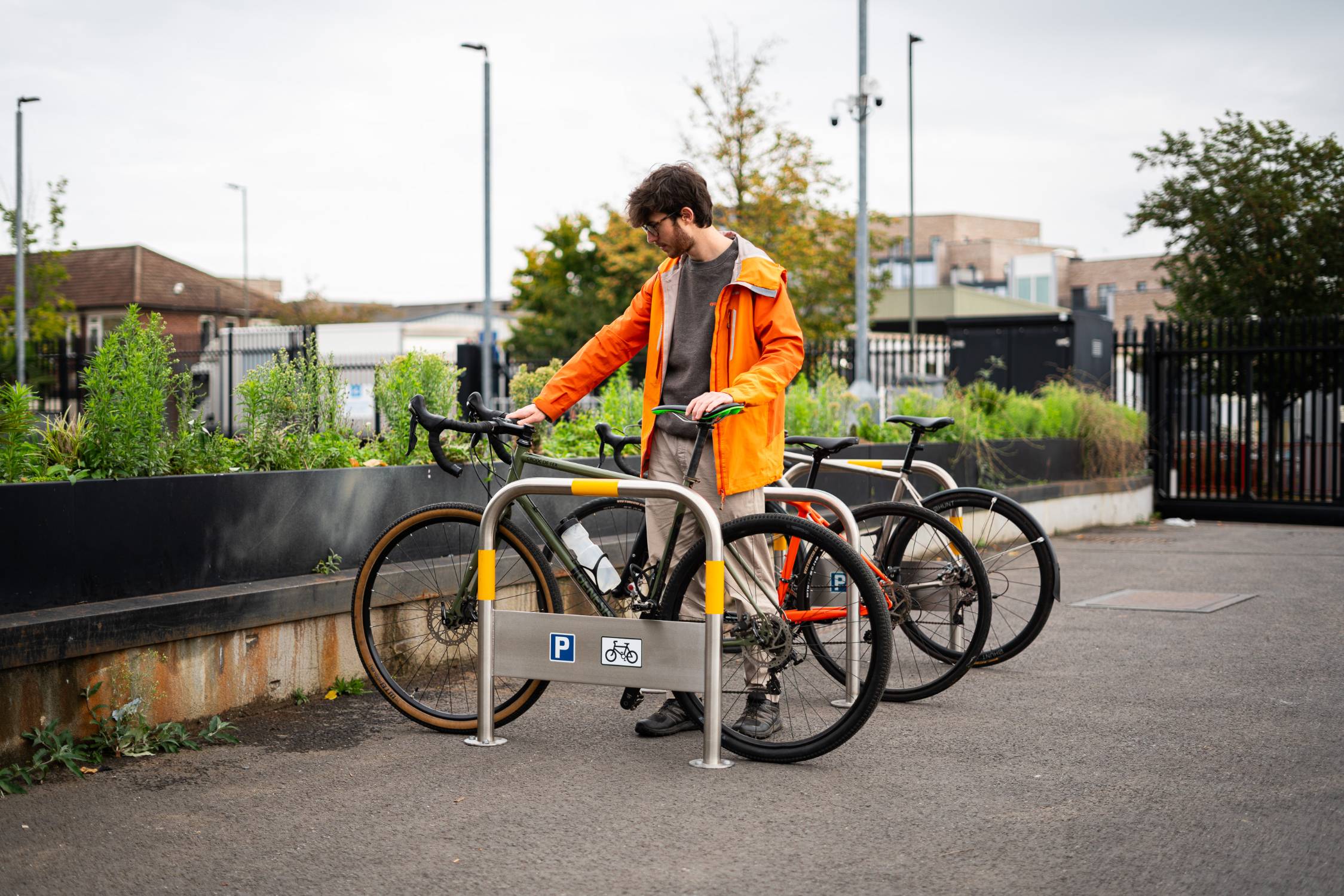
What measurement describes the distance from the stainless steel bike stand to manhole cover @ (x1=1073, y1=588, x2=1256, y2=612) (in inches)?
171

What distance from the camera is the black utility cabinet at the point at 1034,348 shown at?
16766mm

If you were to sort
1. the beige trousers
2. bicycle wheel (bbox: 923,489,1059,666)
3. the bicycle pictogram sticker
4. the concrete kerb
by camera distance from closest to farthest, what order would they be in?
1. the concrete kerb
2. the bicycle pictogram sticker
3. the beige trousers
4. bicycle wheel (bbox: 923,489,1059,666)

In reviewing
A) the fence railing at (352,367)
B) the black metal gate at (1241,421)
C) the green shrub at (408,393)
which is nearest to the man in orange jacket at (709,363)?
the green shrub at (408,393)

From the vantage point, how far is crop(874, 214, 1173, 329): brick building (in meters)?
83.3

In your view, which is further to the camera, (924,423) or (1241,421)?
(1241,421)

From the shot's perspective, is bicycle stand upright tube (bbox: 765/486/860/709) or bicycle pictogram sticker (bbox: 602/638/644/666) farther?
bicycle stand upright tube (bbox: 765/486/860/709)

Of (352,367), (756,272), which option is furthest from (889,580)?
(352,367)

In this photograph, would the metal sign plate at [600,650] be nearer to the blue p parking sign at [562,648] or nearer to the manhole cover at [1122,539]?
the blue p parking sign at [562,648]

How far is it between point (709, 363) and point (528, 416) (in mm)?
684

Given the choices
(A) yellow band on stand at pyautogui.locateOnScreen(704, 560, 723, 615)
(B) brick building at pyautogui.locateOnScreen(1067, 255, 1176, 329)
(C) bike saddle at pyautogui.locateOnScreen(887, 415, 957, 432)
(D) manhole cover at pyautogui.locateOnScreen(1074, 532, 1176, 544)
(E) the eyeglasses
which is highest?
(B) brick building at pyautogui.locateOnScreen(1067, 255, 1176, 329)

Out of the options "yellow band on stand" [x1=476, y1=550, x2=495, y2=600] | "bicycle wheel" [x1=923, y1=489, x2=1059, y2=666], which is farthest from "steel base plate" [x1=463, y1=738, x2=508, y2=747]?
"bicycle wheel" [x1=923, y1=489, x2=1059, y2=666]

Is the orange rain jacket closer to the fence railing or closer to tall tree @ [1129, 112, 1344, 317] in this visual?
the fence railing

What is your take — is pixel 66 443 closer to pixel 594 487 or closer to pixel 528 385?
pixel 594 487

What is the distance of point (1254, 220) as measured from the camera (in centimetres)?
1886
